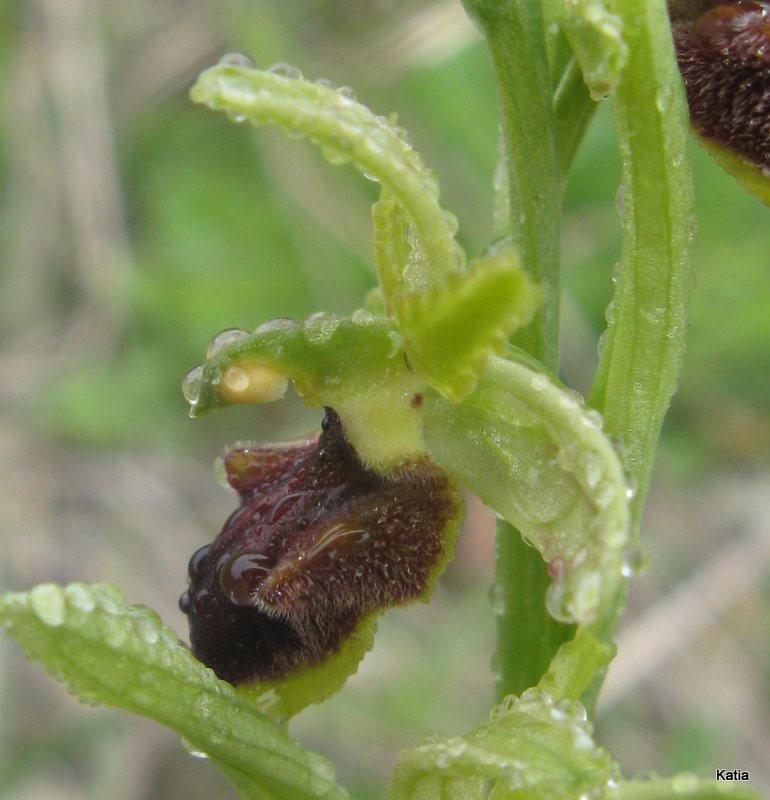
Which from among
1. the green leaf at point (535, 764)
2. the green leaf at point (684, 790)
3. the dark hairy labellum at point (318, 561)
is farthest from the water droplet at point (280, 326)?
the green leaf at point (684, 790)

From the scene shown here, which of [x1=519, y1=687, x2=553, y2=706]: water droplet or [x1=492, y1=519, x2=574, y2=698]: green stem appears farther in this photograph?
[x1=492, y1=519, x2=574, y2=698]: green stem

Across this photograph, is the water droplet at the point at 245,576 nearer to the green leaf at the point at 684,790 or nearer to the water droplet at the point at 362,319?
the water droplet at the point at 362,319

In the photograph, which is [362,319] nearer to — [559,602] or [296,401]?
[559,602]

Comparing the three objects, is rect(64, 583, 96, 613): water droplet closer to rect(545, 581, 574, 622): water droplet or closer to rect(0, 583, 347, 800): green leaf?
rect(0, 583, 347, 800): green leaf

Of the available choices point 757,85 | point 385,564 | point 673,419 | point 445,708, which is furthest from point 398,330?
point 673,419

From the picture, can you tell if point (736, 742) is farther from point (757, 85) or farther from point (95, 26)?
point (95, 26)

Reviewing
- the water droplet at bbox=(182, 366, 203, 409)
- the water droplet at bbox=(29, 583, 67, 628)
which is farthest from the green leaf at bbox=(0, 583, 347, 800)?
the water droplet at bbox=(182, 366, 203, 409)
